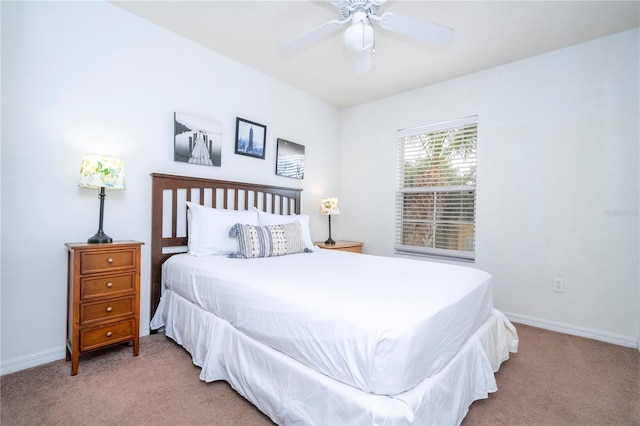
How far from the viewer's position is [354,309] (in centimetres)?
121

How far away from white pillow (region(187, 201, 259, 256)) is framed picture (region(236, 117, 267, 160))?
0.85 meters

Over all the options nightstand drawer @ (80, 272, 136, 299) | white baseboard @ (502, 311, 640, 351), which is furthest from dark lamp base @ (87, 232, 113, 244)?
white baseboard @ (502, 311, 640, 351)

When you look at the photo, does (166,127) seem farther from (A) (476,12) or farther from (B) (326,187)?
(A) (476,12)

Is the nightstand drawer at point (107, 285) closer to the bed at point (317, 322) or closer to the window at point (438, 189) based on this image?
the bed at point (317, 322)

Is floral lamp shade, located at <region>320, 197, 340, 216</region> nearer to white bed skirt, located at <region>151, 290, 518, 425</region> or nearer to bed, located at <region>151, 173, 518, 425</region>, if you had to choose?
bed, located at <region>151, 173, 518, 425</region>

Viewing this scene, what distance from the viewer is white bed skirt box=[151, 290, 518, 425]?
1.09 meters

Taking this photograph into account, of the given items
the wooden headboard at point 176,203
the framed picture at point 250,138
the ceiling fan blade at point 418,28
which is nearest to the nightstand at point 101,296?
the wooden headboard at point 176,203

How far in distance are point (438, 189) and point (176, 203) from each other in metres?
2.77

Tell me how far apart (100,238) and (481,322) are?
98.2 inches

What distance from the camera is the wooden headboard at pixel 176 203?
2.45 metres

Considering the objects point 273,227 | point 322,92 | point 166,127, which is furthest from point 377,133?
point 166,127

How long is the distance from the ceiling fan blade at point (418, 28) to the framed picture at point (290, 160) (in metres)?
1.92

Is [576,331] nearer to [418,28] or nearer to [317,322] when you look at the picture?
[317,322]

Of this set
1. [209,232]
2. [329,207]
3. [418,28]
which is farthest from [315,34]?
[329,207]
